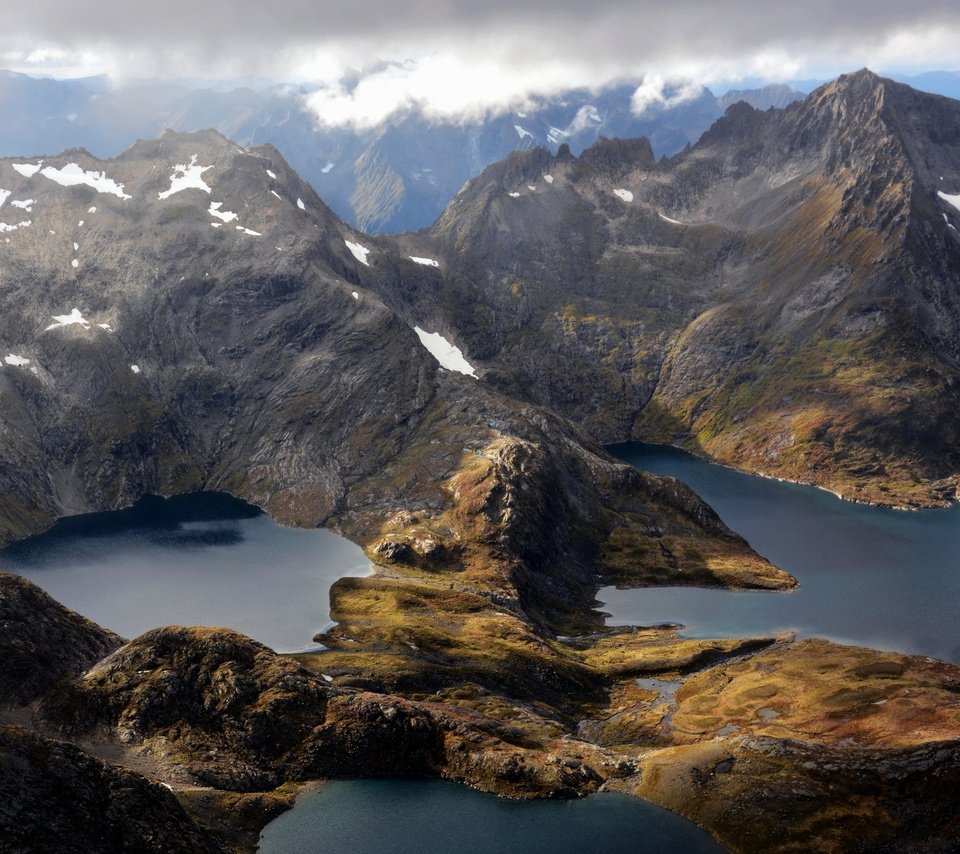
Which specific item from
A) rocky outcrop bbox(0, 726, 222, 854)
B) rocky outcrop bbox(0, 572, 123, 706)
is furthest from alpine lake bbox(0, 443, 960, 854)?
rocky outcrop bbox(0, 572, 123, 706)

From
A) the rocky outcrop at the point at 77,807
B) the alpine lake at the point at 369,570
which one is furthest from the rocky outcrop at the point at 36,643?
the alpine lake at the point at 369,570

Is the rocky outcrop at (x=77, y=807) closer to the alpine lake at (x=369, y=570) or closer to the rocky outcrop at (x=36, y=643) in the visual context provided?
the alpine lake at (x=369, y=570)

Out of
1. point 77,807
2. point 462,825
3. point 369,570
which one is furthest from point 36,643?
point 369,570

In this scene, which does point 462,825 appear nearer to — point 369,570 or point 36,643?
point 36,643

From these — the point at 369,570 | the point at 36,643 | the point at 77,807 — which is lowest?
the point at 77,807

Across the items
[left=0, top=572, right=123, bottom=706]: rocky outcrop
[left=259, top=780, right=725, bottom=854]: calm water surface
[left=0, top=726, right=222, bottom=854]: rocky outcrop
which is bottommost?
[left=259, top=780, right=725, bottom=854]: calm water surface

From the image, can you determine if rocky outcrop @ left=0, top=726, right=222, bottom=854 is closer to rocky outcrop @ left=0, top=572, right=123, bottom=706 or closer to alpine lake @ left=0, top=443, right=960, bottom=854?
alpine lake @ left=0, top=443, right=960, bottom=854

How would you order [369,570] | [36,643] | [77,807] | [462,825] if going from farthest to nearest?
[369,570]
[36,643]
[462,825]
[77,807]
